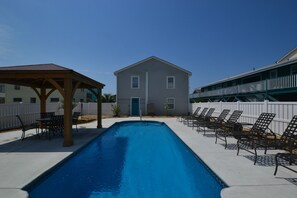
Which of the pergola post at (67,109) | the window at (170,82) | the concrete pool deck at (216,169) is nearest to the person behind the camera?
the concrete pool deck at (216,169)

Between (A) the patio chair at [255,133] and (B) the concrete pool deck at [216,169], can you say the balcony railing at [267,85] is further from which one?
(B) the concrete pool deck at [216,169]

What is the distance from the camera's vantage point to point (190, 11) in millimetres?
15047

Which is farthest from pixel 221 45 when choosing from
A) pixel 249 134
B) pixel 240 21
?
pixel 249 134

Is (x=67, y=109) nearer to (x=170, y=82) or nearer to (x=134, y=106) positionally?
(x=134, y=106)

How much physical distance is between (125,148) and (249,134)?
15.6 ft

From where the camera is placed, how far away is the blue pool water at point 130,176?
4.38 metres

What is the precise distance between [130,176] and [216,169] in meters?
2.19

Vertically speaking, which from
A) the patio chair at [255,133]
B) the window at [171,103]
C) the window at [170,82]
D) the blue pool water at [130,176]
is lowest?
the blue pool water at [130,176]

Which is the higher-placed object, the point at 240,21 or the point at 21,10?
the point at 240,21

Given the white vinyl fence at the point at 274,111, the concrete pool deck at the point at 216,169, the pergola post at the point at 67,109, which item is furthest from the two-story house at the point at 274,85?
the pergola post at the point at 67,109

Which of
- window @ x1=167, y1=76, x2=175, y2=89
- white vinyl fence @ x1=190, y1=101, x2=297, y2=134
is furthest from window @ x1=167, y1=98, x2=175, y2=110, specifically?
white vinyl fence @ x1=190, y1=101, x2=297, y2=134

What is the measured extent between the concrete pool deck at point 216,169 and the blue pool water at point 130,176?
10.3 inches

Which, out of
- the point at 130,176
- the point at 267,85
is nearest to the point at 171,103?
the point at 267,85

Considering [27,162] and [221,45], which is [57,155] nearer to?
[27,162]
